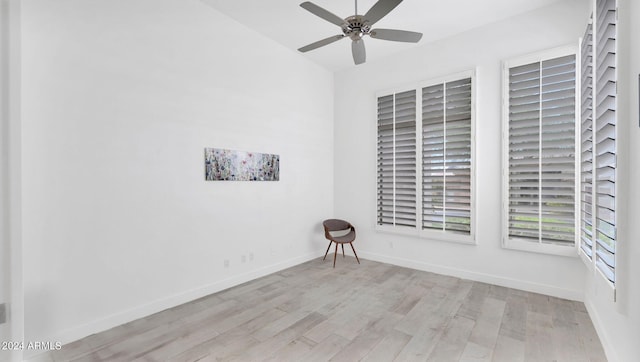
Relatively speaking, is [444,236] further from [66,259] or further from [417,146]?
[66,259]

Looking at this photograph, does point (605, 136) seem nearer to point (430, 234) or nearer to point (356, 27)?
point (356, 27)

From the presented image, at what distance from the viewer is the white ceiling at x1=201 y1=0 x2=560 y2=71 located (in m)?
3.36

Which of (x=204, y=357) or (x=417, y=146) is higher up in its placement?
(x=417, y=146)

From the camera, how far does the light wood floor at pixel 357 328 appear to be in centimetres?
226

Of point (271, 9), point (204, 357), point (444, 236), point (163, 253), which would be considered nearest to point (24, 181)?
point (163, 253)

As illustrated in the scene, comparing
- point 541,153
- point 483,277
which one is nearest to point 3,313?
point 483,277

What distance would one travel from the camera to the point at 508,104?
3.66 meters

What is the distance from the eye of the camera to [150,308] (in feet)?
9.56

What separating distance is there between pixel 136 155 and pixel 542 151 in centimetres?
462

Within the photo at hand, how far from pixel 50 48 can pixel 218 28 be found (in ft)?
5.79

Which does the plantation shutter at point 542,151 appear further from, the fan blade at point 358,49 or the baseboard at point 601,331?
the fan blade at point 358,49

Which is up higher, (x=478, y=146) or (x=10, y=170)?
(x=478, y=146)

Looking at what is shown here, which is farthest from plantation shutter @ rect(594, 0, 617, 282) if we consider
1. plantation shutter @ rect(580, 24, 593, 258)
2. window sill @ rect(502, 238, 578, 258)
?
window sill @ rect(502, 238, 578, 258)

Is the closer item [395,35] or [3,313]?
[3,313]
